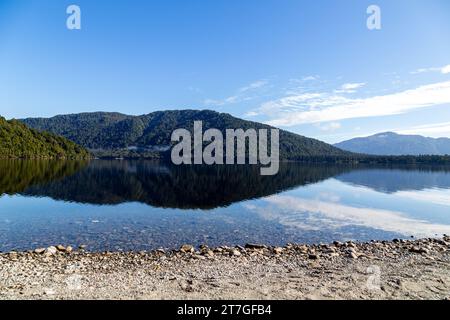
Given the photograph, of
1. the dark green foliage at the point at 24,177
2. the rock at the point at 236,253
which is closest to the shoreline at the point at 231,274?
the rock at the point at 236,253

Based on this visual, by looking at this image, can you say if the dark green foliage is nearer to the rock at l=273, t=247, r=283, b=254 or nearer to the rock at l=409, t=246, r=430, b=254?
the rock at l=273, t=247, r=283, b=254

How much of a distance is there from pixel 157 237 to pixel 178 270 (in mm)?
11789

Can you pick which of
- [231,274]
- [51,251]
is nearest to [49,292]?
[231,274]

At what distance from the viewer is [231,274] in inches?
728

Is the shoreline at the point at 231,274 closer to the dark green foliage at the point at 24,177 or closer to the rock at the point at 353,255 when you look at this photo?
the rock at the point at 353,255

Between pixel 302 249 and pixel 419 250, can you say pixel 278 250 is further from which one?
pixel 419 250

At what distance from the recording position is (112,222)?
3681 centimetres

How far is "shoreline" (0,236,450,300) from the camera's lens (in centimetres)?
1522

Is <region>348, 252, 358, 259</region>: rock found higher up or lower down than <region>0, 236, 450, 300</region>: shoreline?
lower down

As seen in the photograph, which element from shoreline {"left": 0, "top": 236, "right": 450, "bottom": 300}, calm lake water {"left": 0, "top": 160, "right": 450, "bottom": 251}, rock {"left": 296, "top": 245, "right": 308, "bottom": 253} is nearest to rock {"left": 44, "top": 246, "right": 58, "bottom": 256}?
shoreline {"left": 0, "top": 236, "right": 450, "bottom": 300}
